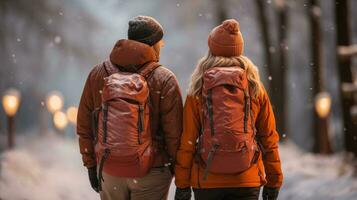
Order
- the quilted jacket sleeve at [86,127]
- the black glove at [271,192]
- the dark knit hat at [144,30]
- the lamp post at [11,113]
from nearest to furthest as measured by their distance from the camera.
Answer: the black glove at [271,192]
the dark knit hat at [144,30]
the quilted jacket sleeve at [86,127]
the lamp post at [11,113]

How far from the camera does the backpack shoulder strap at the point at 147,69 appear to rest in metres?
4.96

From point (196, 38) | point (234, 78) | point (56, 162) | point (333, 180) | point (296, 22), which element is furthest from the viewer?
point (196, 38)

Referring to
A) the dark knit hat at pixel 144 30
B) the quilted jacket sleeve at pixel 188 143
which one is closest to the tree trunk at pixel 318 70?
the dark knit hat at pixel 144 30

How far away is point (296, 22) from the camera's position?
27.4 m

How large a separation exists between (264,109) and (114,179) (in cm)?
124

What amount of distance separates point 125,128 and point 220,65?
0.84m

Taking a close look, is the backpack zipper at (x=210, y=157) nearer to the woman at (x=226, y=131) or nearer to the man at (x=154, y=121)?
the woman at (x=226, y=131)

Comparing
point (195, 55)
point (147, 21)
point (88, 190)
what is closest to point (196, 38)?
point (195, 55)

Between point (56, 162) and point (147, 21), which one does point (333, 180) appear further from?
point (56, 162)

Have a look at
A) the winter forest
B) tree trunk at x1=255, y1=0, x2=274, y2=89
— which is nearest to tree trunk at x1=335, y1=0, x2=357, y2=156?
the winter forest

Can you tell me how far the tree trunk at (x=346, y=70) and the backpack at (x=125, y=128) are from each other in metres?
7.34

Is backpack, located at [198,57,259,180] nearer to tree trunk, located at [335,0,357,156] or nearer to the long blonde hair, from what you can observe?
the long blonde hair

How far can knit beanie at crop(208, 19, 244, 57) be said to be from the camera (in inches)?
191

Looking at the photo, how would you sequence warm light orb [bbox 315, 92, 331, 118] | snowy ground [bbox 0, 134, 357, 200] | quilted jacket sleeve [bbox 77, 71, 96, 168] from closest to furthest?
1. quilted jacket sleeve [bbox 77, 71, 96, 168]
2. snowy ground [bbox 0, 134, 357, 200]
3. warm light orb [bbox 315, 92, 331, 118]
